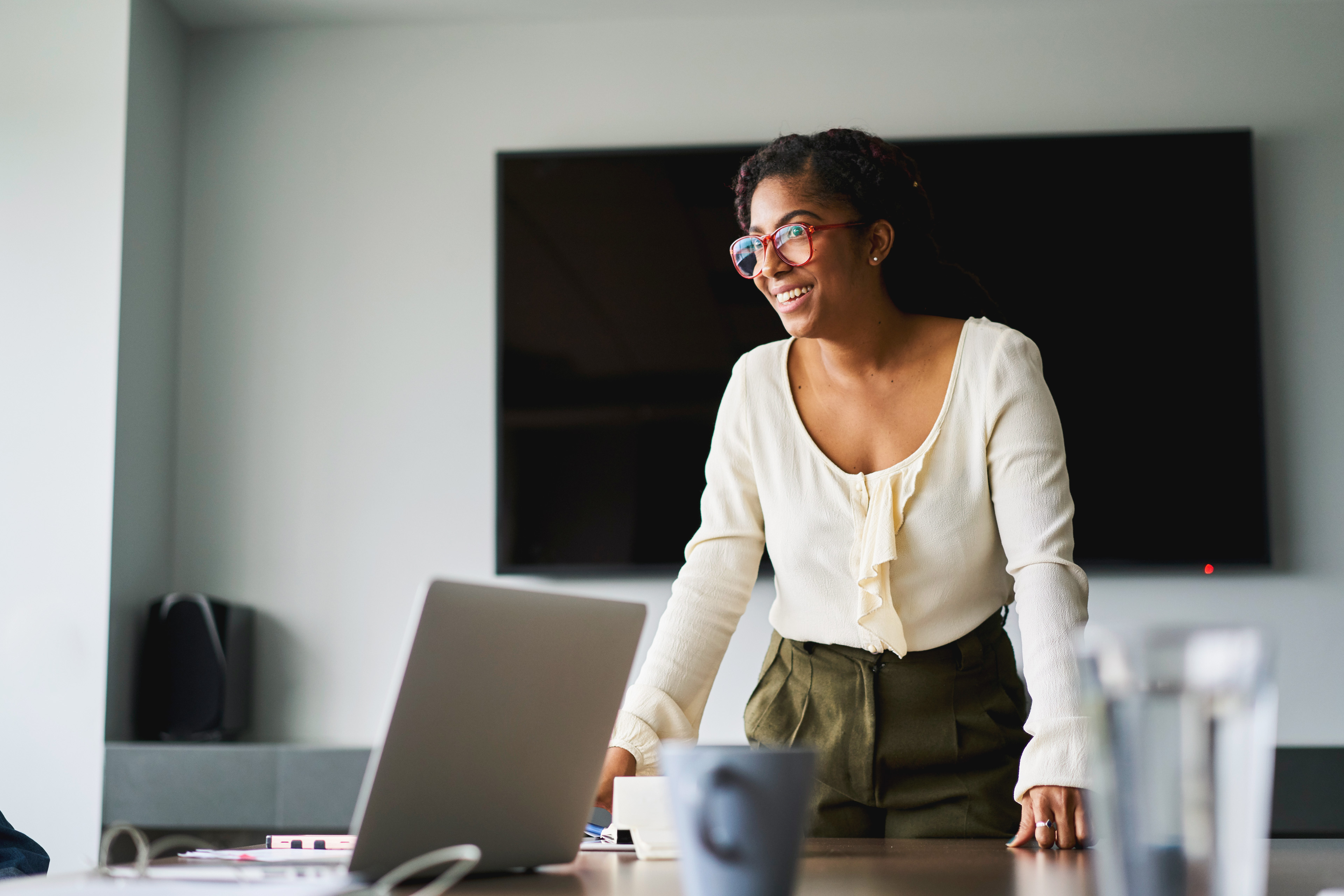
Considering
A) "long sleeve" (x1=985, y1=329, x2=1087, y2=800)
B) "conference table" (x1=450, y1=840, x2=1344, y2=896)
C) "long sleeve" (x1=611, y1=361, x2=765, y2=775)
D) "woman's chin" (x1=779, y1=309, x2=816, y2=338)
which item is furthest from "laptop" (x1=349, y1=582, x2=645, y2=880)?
"woman's chin" (x1=779, y1=309, x2=816, y2=338)

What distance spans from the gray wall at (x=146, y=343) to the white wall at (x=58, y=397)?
35 mm

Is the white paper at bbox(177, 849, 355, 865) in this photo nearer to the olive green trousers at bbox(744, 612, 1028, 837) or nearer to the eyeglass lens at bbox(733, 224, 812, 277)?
the olive green trousers at bbox(744, 612, 1028, 837)

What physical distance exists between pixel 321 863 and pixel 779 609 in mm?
799

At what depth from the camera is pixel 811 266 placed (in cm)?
145

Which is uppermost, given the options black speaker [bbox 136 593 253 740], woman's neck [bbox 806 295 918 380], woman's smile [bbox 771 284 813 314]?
woman's smile [bbox 771 284 813 314]

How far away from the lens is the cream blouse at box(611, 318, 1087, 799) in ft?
4.09

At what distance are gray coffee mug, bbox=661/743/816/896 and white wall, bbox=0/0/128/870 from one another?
106 inches

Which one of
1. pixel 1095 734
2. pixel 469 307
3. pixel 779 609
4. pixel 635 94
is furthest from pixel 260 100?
pixel 1095 734

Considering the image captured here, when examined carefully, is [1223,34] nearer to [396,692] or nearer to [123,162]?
[123,162]

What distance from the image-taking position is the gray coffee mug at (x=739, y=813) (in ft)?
1.69

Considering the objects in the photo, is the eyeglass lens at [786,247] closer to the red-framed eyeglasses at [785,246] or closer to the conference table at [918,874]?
the red-framed eyeglasses at [785,246]

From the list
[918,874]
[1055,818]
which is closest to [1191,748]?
[918,874]

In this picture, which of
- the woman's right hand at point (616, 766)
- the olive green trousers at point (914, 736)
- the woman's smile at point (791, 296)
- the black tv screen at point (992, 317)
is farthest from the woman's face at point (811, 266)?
the black tv screen at point (992, 317)

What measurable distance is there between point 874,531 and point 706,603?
224 mm
